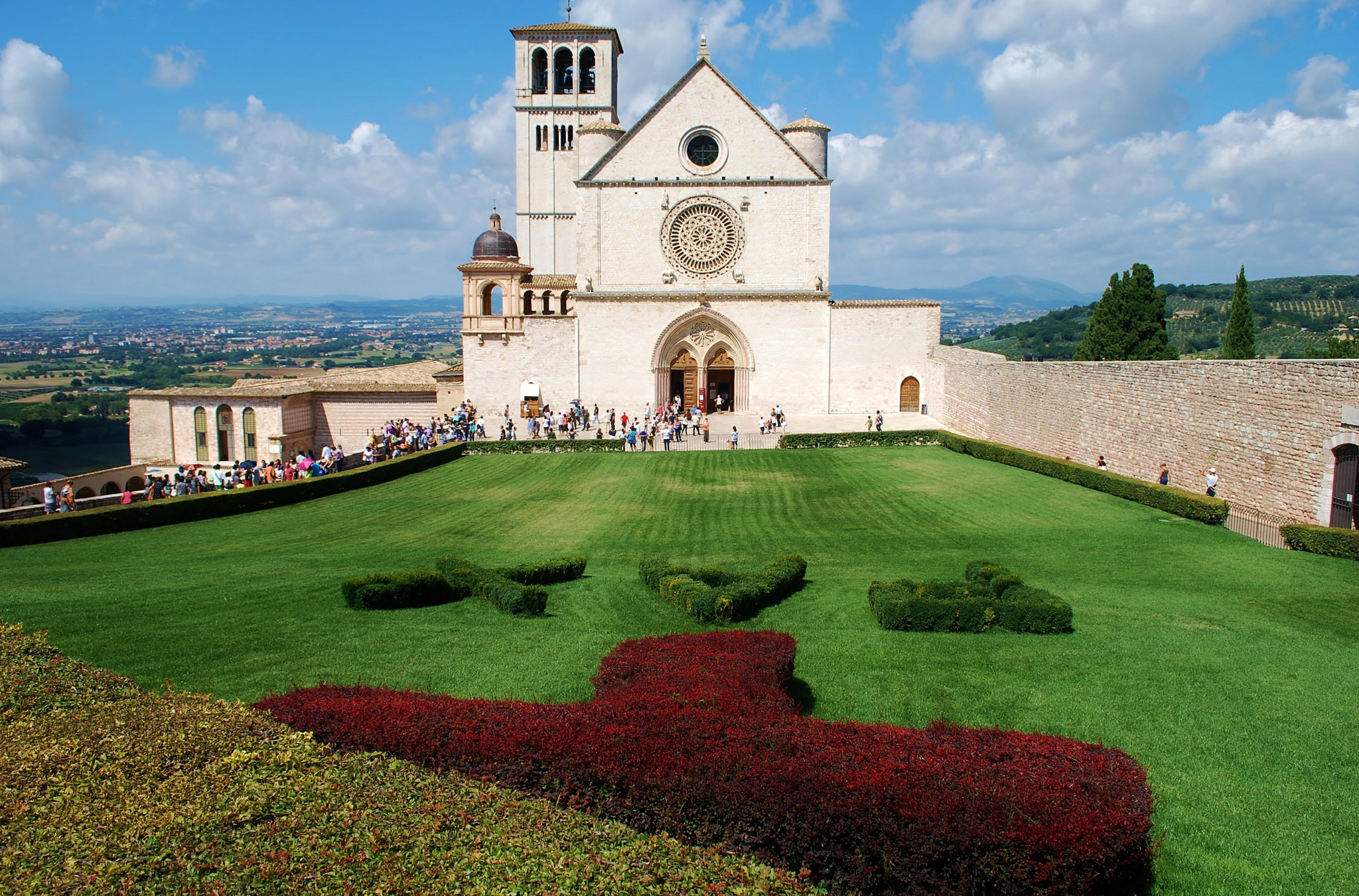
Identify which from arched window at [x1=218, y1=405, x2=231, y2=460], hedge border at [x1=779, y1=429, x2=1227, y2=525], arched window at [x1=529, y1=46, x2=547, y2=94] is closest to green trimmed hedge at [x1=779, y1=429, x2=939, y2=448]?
hedge border at [x1=779, y1=429, x2=1227, y2=525]

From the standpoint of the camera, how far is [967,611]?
39.5 feet

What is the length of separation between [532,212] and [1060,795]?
149 ft

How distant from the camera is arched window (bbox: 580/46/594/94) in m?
47.8

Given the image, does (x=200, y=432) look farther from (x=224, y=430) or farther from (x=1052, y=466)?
(x=1052, y=466)

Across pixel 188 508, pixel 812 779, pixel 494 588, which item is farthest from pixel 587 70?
pixel 812 779

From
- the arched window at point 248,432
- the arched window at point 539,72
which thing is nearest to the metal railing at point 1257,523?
the arched window at point 248,432

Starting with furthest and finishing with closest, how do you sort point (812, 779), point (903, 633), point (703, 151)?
point (703, 151) < point (903, 633) < point (812, 779)

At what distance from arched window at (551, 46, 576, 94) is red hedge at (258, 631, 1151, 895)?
4623 cm

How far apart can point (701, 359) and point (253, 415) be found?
19032 millimetres

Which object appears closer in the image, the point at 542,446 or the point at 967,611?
the point at 967,611

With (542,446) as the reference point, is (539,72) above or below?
above

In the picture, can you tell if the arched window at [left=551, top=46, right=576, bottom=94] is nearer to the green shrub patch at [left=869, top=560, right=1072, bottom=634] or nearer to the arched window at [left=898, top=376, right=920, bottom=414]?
the arched window at [left=898, top=376, right=920, bottom=414]

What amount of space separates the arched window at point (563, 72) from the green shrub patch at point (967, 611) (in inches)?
1676

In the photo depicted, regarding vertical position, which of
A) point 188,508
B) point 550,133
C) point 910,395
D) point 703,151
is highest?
point 550,133
